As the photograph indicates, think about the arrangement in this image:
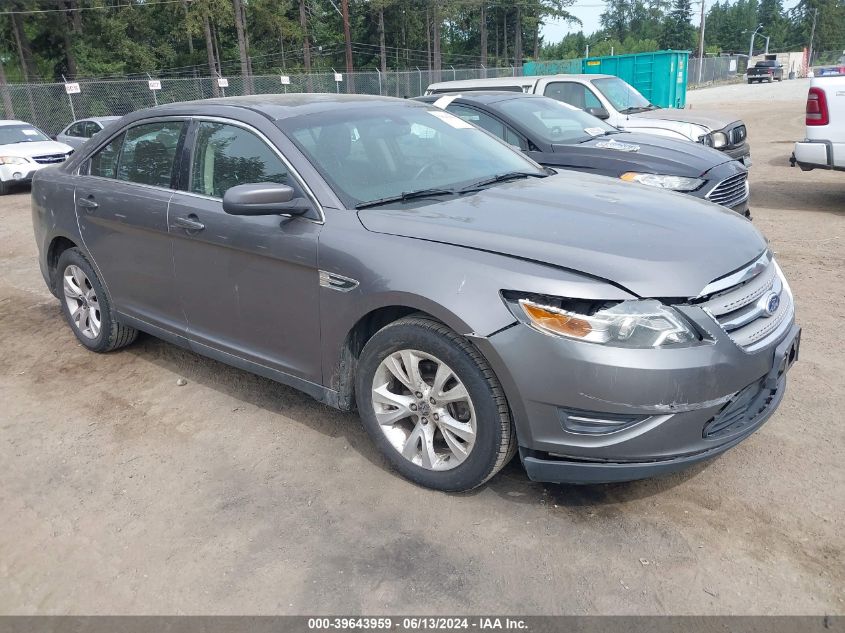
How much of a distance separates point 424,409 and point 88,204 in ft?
9.55

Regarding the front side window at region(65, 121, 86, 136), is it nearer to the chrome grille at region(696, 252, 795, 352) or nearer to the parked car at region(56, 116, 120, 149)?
the parked car at region(56, 116, 120, 149)

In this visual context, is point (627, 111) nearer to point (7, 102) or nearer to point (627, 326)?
point (627, 326)

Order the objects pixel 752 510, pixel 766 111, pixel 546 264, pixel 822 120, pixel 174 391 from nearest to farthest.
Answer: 1. pixel 546 264
2. pixel 752 510
3. pixel 174 391
4. pixel 822 120
5. pixel 766 111

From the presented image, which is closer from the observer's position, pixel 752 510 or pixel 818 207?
pixel 752 510

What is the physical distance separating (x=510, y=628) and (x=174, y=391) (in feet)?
9.30

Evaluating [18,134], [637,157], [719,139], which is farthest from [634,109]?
[18,134]

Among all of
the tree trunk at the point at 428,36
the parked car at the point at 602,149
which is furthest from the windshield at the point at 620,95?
the tree trunk at the point at 428,36

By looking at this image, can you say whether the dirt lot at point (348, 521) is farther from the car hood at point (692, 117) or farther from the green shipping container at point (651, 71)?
the green shipping container at point (651, 71)

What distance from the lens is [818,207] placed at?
9.34 m

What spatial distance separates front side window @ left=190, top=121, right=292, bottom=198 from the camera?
12.0 ft

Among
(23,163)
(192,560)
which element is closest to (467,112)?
(192,560)

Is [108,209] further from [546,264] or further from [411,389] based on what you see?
[546,264]

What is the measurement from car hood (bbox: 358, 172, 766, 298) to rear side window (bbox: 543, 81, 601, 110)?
23.7 feet

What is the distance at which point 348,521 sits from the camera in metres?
3.09
